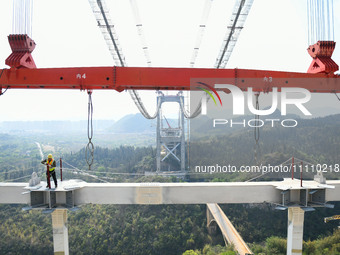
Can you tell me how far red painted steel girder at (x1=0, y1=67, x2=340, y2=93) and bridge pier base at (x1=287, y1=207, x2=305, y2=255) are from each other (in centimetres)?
452

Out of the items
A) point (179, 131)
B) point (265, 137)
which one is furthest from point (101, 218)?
point (265, 137)

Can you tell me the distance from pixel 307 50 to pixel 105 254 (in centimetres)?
2255

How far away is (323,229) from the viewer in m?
24.7

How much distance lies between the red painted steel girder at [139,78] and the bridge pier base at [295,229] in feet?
14.8

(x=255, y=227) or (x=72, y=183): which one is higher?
(x=72, y=183)

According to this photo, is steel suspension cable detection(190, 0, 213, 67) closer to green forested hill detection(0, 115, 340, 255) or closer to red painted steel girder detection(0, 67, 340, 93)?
red painted steel girder detection(0, 67, 340, 93)

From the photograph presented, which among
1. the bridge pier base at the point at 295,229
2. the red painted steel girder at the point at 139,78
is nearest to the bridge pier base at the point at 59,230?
the red painted steel girder at the point at 139,78

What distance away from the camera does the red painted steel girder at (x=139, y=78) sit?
6418 millimetres

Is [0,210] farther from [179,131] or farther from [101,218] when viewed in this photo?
[179,131]

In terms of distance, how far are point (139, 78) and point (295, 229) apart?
744 cm

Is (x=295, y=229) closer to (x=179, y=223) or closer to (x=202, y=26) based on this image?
(x=202, y=26)

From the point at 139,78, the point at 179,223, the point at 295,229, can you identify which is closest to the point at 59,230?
the point at 139,78

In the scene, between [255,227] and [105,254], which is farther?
[255,227]

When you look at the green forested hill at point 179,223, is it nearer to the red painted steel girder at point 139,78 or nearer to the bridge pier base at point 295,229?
the bridge pier base at point 295,229
